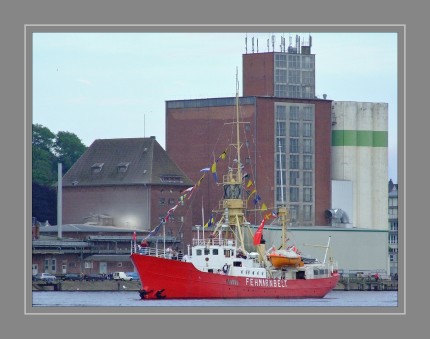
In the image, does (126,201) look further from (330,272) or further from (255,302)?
(255,302)

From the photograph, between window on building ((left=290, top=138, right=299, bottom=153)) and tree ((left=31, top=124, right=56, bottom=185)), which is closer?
window on building ((left=290, top=138, right=299, bottom=153))

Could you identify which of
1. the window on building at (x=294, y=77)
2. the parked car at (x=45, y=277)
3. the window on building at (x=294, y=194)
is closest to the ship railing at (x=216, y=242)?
the parked car at (x=45, y=277)

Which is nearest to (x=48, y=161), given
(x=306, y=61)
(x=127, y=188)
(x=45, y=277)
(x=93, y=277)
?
(x=127, y=188)

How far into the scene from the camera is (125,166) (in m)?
128

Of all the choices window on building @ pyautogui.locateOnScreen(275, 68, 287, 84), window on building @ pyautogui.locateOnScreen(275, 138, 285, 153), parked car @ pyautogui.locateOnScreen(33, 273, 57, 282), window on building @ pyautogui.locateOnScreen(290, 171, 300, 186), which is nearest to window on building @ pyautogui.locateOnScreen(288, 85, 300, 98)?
window on building @ pyautogui.locateOnScreen(275, 68, 287, 84)

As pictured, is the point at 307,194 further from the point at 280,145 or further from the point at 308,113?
the point at 308,113

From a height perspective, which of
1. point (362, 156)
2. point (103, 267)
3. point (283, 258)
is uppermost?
point (362, 156)

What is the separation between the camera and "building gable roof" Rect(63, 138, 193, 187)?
126438mm

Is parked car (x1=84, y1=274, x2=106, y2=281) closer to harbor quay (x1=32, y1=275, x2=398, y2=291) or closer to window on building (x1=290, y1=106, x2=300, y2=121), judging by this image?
harbor quay (x1=32, y1=275, x2=398, y2=291)

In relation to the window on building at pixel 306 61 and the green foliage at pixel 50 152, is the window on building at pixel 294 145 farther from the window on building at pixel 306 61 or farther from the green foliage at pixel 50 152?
the green foliage at pixel 50 152

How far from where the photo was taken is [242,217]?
96.5 metres

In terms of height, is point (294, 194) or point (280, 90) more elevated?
point (280, 90)

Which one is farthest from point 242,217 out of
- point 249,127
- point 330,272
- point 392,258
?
point 392,258

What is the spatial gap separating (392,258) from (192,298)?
163 ft
